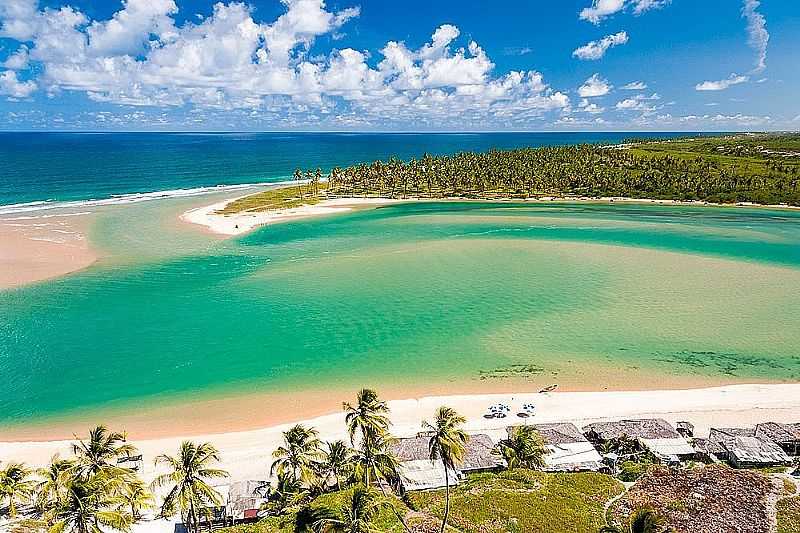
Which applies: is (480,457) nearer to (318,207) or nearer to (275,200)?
(318,207)

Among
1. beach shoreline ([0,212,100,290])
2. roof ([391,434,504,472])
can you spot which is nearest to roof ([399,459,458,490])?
roof ([391,434,504,472])

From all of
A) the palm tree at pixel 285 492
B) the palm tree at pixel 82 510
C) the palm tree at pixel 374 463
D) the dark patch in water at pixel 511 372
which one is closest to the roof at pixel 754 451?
the dark patch in water at pixel 511 372

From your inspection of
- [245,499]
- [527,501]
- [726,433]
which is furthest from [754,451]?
[245,499]

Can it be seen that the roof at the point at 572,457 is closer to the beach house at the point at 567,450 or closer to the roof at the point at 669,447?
the beach house at the point at 567,450

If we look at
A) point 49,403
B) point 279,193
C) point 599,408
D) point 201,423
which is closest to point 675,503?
point 599,408

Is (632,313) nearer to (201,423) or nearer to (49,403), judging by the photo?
(201,423)

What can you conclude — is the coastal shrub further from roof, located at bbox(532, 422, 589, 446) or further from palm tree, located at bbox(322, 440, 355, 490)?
palm tree, located at bbox(322, 440, 355, 490)
